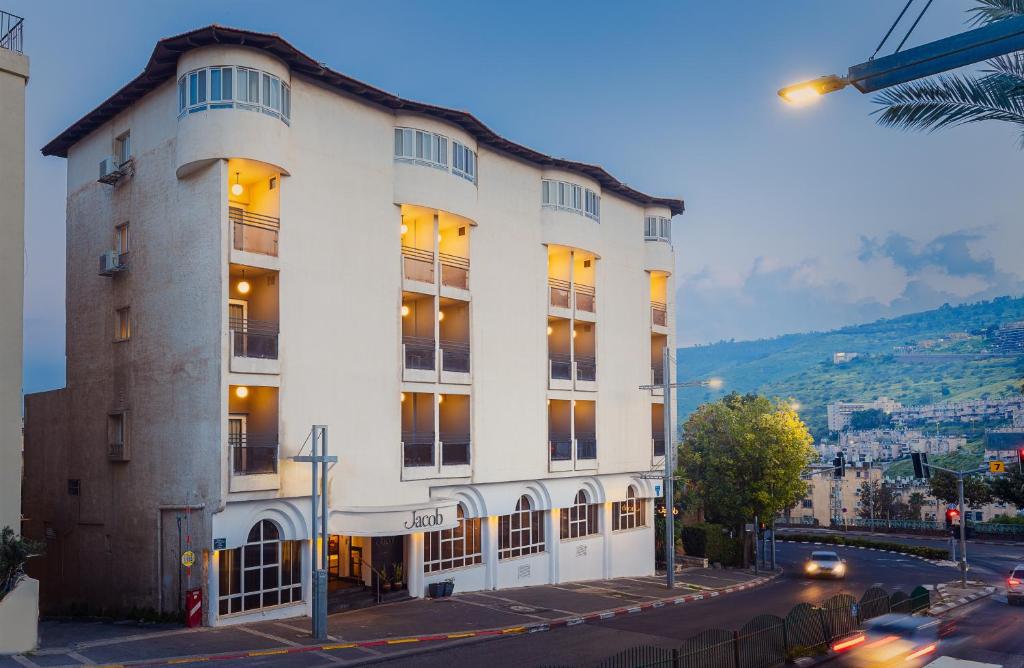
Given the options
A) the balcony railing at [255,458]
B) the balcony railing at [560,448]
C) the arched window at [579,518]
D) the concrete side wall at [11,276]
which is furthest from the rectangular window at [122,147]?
the arched window at [579,518]

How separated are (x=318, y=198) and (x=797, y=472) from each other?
34011 mm

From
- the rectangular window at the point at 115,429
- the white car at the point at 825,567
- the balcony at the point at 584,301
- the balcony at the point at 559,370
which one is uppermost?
the balcony at the point at 584,301

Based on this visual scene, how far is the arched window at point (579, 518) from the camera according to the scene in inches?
1635

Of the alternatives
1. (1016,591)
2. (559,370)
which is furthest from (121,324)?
(1016,591)

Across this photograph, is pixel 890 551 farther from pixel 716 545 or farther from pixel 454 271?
pixel 454 271

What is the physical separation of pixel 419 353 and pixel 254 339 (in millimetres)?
7538

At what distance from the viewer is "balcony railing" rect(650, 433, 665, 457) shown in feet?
159

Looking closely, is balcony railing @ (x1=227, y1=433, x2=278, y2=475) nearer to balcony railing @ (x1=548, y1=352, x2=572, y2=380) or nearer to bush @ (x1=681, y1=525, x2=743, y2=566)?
balcony railing @ (x1=548, y1=352, x2=572, y2=380)

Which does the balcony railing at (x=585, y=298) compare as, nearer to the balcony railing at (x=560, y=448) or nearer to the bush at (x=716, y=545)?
the balcony railing at (x=560, y=448)

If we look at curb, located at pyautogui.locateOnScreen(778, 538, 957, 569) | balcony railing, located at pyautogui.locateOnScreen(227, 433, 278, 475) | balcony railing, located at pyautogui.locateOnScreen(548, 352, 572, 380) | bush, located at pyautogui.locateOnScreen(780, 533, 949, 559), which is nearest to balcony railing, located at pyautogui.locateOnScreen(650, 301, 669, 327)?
balcony railing, located at pyautogui.locateOnScreen(548, 352, 572, 380)

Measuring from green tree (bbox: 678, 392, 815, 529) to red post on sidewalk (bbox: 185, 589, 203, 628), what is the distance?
3283 cm

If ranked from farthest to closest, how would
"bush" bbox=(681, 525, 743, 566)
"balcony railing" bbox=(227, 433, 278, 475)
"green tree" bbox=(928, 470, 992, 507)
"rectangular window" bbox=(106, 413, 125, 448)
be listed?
"green tree" bbox=(928, 470, 992, 507) < "bush" bbox=(681, 525, 743, 566) < "rectangular window" bbox=(106, 413, 125, 448) < "balcony railing" bbox=(227, 433, 278, 475)

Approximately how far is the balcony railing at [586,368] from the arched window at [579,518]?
18.4 feet

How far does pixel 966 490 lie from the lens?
8131cm
